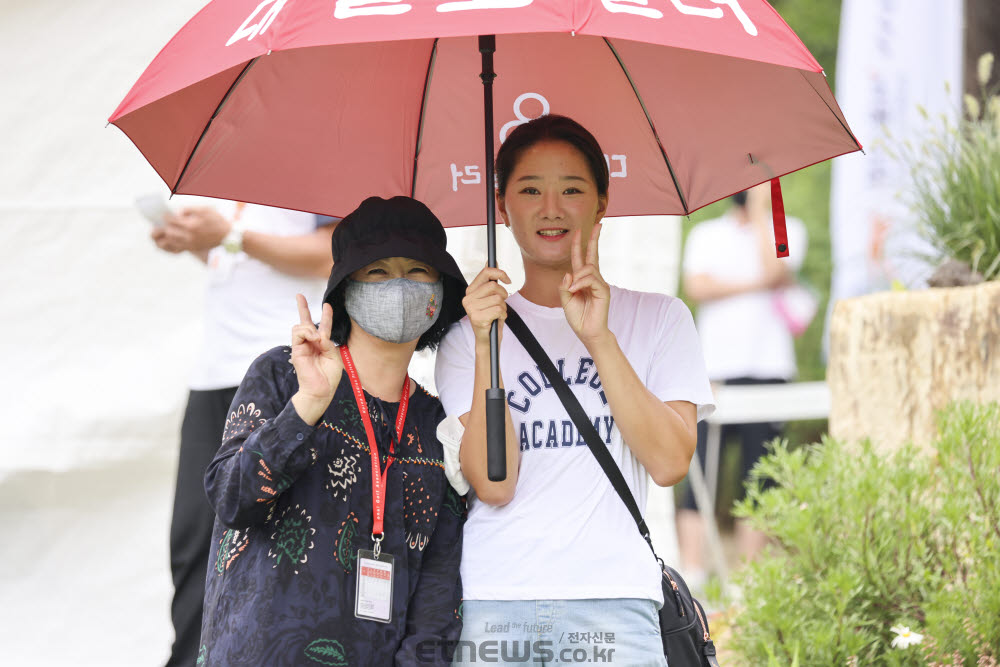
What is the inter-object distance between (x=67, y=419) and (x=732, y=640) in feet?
9.65

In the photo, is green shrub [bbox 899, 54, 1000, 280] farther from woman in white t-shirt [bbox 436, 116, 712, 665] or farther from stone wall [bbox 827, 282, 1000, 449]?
woman in white t-shirt [bbox 436, 116, 712, 665]

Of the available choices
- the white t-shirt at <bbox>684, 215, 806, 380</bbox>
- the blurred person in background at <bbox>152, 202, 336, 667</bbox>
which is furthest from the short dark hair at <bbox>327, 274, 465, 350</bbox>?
the white t-shirt at <bbox>684, 215, 806, 380</bbox>

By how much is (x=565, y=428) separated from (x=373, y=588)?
0.57 meters

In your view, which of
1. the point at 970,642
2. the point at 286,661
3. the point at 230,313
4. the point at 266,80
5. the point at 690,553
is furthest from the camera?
the point at 690,553

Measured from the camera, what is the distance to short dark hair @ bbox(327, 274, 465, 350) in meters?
2.67

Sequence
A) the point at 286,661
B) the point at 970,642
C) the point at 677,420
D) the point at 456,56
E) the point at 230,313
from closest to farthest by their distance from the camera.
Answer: the point at 286,661 → the point at 677,420 → the point at 456,56 → the point at 970,642 → the point at 230,313

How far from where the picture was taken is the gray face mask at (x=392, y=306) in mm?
2564

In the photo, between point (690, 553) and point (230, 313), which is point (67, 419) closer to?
point (230, 313)

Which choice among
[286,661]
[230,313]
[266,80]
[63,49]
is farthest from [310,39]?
[63,49]

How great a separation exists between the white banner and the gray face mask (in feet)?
16.2

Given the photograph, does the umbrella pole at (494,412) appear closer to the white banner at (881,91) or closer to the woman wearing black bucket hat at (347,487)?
the woman wearing black bucket hat at (347,487)

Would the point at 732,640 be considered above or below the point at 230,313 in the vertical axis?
below

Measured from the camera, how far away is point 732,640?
158 inches

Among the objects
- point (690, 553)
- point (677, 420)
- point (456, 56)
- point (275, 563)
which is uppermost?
point (456, 56)
